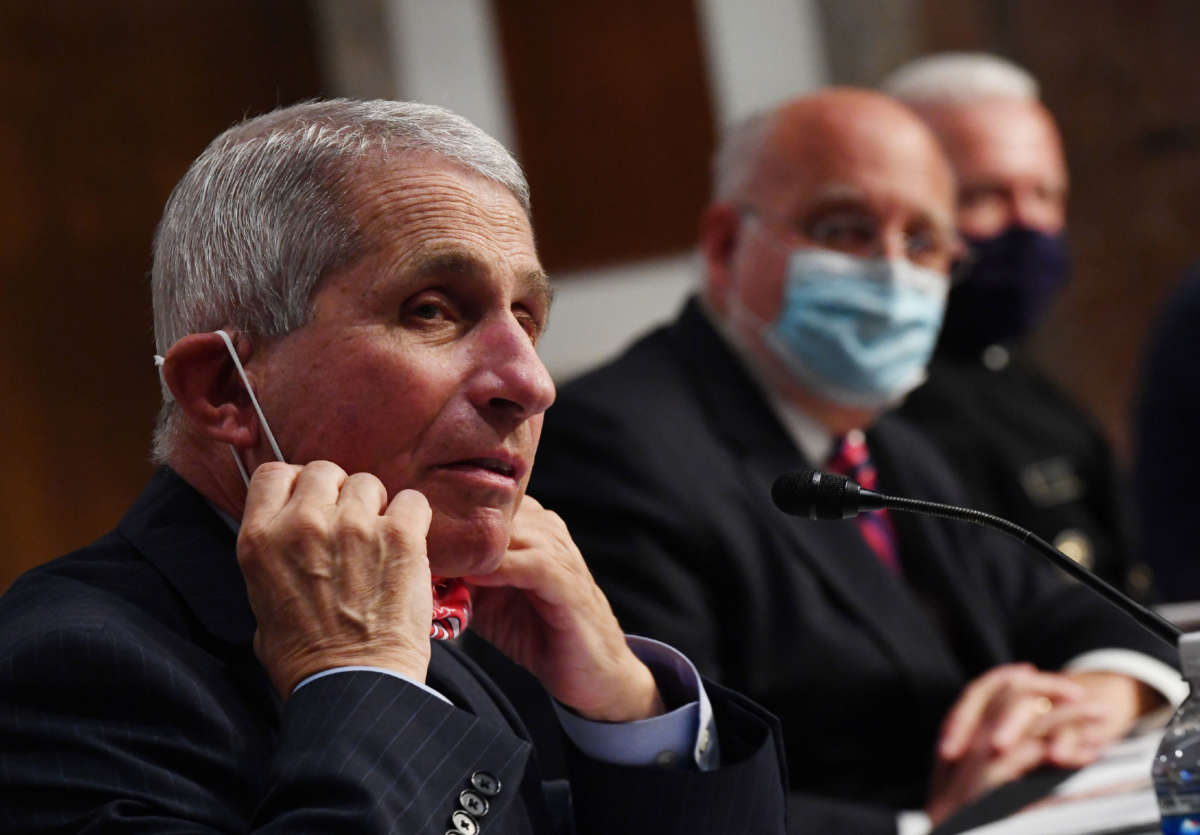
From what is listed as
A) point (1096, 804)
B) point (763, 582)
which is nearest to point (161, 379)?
point (1096, 804)

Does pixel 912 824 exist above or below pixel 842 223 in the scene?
below

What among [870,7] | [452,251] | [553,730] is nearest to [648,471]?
[553,730]

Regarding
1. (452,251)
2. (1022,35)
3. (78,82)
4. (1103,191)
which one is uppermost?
(452,251)

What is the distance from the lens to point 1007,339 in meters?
4.24

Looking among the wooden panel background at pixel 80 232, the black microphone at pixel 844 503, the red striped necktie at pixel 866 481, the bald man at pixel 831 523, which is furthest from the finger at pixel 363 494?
the wooden panel background at pixel 80 232

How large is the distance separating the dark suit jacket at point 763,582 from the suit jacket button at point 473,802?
44.0 inches

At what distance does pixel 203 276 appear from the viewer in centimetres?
148

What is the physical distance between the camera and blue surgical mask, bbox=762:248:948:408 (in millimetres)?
3000

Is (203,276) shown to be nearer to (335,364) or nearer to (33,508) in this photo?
(335,364)

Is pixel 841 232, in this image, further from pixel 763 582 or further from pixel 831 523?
pixel 763 582

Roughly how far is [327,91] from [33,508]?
148 cm

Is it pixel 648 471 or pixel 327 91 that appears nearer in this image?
pixel 648 471

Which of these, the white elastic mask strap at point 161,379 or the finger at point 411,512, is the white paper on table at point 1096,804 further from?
the white elastic mask strap at point 161,379

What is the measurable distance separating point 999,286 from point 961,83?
1.85ft
